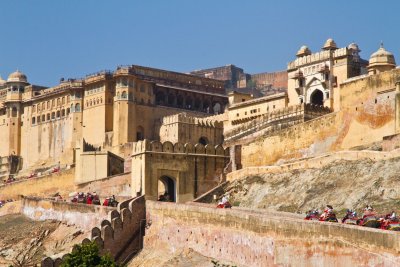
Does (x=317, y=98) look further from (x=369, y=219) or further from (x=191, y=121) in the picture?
(x=369, y=219)

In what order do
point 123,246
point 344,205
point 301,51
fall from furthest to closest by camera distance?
point 301,51 → point 123,246 → point 344,205

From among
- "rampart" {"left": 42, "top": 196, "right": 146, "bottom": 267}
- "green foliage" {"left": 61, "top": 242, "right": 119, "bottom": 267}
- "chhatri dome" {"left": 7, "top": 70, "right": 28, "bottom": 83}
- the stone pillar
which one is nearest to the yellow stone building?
"chhatri dome" {"left": 7, "top": 70, "right": 28, "bottom": 83}

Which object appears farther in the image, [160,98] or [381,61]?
[160,98]

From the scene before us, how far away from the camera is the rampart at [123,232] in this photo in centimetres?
3834

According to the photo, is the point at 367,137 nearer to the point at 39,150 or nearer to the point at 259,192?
the point at 259,192

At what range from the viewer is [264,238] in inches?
1181

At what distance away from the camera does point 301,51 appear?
59500 millimetres

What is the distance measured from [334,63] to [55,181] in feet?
71.0

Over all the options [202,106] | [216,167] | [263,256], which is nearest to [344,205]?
[263,256]

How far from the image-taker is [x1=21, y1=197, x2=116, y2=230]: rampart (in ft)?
142

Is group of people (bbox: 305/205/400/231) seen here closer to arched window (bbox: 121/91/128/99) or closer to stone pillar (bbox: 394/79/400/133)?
stone pillar (bbox: 394/79/400/133)

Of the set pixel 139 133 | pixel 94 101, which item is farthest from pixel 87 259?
pixel 94 101

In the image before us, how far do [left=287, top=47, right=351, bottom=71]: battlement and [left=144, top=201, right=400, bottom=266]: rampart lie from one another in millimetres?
19071

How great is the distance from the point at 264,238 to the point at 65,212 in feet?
63.1
